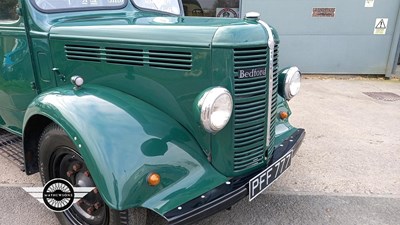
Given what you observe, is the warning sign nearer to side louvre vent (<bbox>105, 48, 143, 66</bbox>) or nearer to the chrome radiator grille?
the chrome radiator grille

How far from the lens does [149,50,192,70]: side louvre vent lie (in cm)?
203

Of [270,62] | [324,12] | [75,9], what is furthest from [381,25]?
[75,9]

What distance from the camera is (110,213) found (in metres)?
1.92

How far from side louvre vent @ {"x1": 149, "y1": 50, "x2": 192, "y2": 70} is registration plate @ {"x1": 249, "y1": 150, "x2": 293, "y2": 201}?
0.82 m

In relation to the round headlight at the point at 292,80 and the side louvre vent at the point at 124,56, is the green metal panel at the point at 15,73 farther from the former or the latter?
the round headlight at the point at 292,80

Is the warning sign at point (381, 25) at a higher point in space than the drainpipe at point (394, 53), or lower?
higher

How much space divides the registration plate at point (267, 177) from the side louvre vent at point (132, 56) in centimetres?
82

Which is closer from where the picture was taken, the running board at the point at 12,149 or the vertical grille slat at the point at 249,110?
the vertical grille slat at the point at 249,110

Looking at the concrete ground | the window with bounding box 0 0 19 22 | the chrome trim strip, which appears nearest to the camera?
the chrome trim strip

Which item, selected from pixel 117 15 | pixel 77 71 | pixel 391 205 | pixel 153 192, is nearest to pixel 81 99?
pixel 77 71

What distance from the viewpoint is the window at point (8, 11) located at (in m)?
2.82

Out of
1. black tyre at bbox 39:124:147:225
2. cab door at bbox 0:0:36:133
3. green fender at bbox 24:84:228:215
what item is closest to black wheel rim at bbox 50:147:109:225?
black tyre at bbox 39:124:147:225

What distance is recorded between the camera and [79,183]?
2135mm

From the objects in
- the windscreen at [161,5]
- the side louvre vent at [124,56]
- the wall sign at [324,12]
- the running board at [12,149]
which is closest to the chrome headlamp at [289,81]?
the side louvre vent at [124,56]
